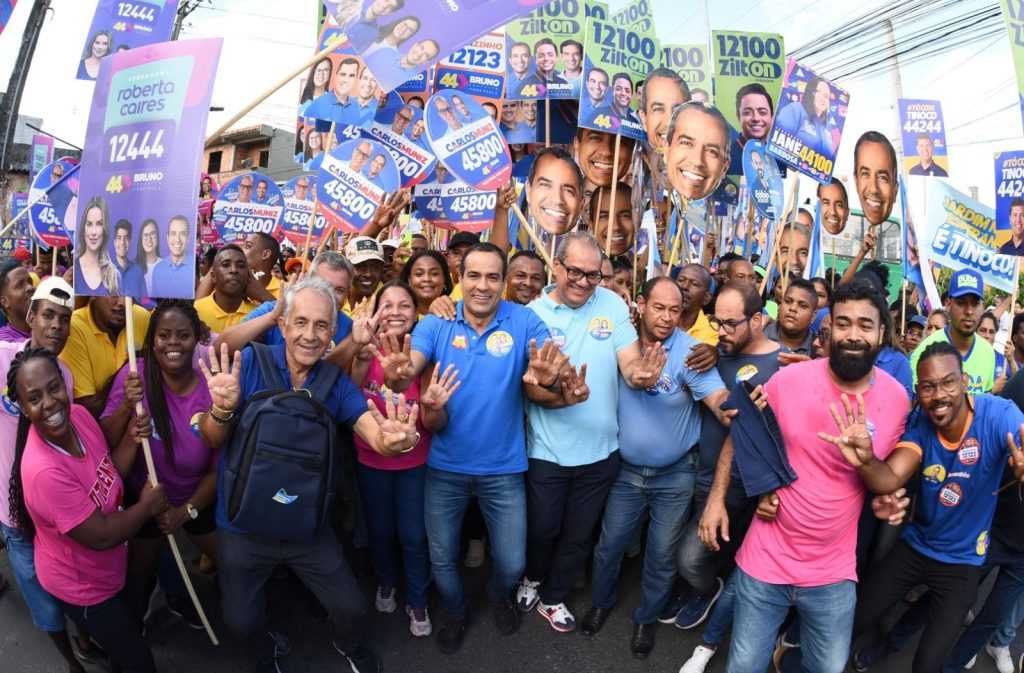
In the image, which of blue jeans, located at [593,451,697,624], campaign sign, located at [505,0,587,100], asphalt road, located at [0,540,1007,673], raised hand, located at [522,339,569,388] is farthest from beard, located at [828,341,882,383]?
campaign sign, located at [505,0,587,100]

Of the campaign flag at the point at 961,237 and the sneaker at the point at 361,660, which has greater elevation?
the campaign flag at the point at 961,237

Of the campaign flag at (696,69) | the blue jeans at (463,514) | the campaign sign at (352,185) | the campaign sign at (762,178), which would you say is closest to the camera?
the blue jeans at (463,514)

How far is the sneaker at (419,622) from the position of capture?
331 cm

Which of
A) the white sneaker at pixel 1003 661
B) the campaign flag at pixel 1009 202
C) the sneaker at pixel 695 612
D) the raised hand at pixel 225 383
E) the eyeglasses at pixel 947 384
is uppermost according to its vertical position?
the campaign flag at pixel 1009 202

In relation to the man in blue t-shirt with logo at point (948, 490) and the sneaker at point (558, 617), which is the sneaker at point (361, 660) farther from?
the man in blue t-shirt with logo at point (948, 490)

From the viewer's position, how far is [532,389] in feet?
9.79

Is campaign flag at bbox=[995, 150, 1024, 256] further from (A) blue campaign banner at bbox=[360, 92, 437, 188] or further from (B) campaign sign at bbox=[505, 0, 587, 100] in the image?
(A) blue campaign banner at bbox=[360, 92, 437, 188]

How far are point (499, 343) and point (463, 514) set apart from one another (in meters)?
0.93

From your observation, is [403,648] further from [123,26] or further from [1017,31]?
[123,26]

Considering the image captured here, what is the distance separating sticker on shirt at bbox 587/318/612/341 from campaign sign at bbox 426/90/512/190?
2152 millimetres

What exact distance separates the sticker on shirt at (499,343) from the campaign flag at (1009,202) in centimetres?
434

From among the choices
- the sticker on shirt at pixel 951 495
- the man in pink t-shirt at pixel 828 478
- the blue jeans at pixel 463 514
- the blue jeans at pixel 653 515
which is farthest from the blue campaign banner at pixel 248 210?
the sticker on shirt at pixel 951 495

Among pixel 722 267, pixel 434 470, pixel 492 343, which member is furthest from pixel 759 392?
pixel 722 267

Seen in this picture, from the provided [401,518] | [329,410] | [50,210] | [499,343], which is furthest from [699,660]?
[50,210]
